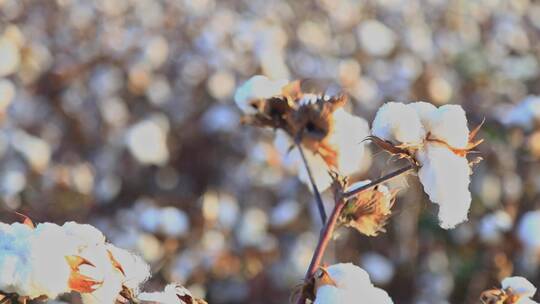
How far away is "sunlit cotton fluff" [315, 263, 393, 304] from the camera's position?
2.49ft

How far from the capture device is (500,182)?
2504mm

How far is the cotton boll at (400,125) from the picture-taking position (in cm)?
81

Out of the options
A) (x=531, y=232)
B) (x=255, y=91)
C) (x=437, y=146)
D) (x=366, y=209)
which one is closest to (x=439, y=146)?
(x=437, y=146)

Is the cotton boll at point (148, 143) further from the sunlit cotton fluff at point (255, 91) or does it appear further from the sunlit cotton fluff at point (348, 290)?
the sunlit cotton fluff at point (348, 290)

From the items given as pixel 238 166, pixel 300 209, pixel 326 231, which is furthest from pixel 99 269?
pixel 238 166

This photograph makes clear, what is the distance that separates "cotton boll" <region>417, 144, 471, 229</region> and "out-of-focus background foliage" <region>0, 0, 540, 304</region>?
0.85 meters

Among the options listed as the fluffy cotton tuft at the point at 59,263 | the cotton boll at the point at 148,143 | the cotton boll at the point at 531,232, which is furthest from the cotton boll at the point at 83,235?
the cotton boll at the point at 148,143

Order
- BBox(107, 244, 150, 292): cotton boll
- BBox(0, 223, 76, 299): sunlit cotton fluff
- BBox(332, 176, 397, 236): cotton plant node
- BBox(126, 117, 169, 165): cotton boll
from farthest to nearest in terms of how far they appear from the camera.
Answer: BBox(126, 117, 169, 165): cotton boll → BBox(332, 176, 397, 236): cotton plant node → BBox(107, 244, 150, 292): cotton boll → BBox(0, 223, 76, 299): sunlit cotton fluff

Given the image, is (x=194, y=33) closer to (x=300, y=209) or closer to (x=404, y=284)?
(x=300, y=209)

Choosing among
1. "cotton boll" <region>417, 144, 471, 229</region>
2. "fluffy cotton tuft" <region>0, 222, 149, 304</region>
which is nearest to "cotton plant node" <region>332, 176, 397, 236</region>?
"cotton boll" <region>417, 144, 471, 229</region>

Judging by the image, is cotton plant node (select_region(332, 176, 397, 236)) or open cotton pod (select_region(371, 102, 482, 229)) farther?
cotton plant node (select_region(332, 176, 397, 236))

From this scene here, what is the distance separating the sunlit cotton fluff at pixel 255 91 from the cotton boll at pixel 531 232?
0.78 m

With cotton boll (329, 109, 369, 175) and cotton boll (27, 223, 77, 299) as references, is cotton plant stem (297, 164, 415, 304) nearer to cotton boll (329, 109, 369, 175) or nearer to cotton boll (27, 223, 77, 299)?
cotton boll (329, 109, 369, 175)

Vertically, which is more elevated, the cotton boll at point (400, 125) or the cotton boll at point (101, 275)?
the cotton boll at point (400, 125)
